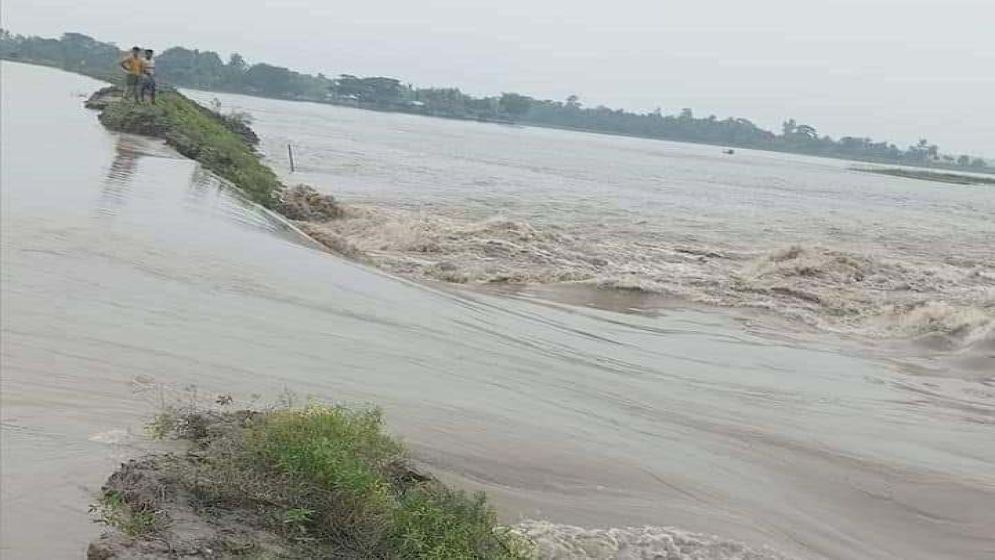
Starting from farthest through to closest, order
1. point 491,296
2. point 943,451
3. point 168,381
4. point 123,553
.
A: point 491,296 → point 943,451 → point 168,381 → point 123,553

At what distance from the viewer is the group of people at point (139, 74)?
84.4ft

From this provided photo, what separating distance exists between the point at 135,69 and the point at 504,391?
2234cm

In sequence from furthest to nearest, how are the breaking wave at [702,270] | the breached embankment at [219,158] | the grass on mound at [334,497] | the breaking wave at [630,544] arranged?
1. the breached embankment at [219,158]
2. the breaking wave at [702,270]
3. the breaking wave at [630,544]
4. the grass on mound at [334,497]

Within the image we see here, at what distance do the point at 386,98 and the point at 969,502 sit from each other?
15030cm

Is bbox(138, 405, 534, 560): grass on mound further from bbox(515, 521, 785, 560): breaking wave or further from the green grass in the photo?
bbox(515, 521, 785, 560): breaking wave

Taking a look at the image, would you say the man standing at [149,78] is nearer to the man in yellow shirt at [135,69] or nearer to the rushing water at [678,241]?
the man in yellow shirt at [135,69]

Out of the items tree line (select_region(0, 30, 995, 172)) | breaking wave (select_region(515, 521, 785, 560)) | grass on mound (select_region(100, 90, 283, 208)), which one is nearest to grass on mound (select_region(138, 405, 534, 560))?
breaking wave (select_region(515, 521, 785, 560))

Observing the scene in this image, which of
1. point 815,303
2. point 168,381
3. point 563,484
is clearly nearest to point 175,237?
point 168,381

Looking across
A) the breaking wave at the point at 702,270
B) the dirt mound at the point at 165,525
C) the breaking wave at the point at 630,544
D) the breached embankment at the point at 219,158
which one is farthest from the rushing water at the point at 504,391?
the breached embankment at the point at 219,158

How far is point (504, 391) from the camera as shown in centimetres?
768

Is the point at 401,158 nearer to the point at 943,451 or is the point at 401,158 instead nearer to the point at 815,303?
the point at 815,303

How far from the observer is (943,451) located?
25.6 ft

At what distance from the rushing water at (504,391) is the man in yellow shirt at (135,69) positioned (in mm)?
13477

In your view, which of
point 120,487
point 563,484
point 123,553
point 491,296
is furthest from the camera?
point 491,296
